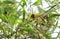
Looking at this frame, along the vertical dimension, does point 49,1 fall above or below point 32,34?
above

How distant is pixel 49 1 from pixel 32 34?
0.19m

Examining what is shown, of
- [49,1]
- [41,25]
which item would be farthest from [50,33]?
[49,1]

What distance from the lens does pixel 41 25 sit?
81cm

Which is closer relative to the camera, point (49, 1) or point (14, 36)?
point (14, 36)

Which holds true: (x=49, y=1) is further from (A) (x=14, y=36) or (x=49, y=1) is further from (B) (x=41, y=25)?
(A) (x=14, y=36)

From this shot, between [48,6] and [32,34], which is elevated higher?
[48,6]

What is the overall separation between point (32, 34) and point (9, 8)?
133 millimetres

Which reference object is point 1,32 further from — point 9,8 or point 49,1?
point 49,1

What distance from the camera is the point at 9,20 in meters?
0.70

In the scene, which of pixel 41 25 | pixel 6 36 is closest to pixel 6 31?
pixel 6 36

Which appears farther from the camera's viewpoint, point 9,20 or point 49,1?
point 49,1

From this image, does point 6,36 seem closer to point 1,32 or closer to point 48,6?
point 1,32

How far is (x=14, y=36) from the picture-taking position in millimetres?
733

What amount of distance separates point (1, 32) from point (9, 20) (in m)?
0.07
